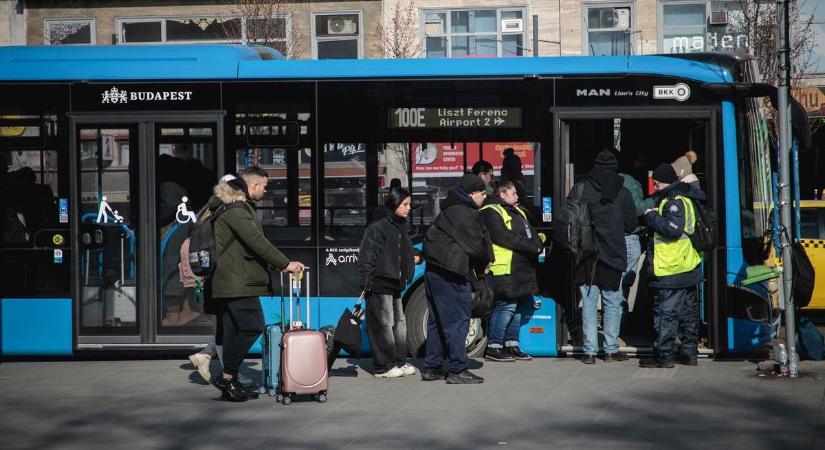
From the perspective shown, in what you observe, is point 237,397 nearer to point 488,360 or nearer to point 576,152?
point 488,360

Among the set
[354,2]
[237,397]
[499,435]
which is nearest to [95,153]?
[237,397]

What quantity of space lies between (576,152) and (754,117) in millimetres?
1738

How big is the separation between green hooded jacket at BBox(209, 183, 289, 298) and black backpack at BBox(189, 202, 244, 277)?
28 mm

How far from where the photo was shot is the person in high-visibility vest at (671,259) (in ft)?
37.8

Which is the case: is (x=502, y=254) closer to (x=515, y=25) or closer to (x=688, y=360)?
(x=688, y=360)

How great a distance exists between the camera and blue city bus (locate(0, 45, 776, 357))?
1208 cm

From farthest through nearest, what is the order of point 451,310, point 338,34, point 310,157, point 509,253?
point 338,34, point 310,157, point 509,253, point 451,310

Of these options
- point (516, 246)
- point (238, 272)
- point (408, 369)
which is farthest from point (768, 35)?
point (238, 272)

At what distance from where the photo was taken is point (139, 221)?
41.3ft

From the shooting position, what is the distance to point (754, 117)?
12445mm

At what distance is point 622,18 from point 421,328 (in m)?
15.7

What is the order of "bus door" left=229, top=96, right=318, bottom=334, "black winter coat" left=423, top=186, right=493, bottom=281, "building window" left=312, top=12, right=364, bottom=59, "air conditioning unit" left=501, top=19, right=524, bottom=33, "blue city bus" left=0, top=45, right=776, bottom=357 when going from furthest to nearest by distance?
"building window" left=312, top=12, right=364, bottom=59, "air conditioning unit" left=501, top=19, right=524, bottom=33, "bus door" left=229, top=96, right=318, bottom=334, "blue city bus" left=0, top=45, right=776, bottom=357, "black winter coat" left=423, top=186, right=493, bottom=281

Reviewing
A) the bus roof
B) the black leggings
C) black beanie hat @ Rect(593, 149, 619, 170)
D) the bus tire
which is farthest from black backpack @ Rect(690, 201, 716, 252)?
the black leggings

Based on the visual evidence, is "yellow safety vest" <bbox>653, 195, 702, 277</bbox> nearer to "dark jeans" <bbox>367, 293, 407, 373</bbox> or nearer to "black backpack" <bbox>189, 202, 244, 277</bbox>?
"dark jeans" <bbox>367, 293, 407, 373</bbox>
